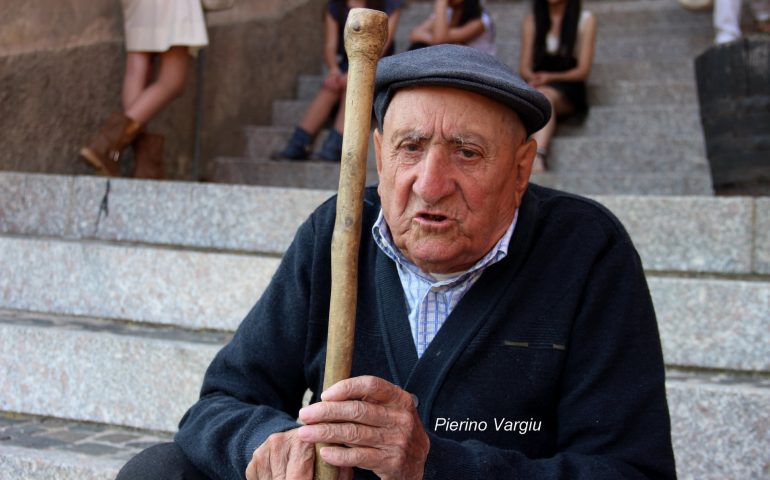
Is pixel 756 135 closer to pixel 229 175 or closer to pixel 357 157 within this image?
pixel 357 157

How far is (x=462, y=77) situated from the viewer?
1.81 m

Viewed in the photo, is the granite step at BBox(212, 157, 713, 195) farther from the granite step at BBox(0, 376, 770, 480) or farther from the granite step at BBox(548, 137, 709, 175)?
the granite step at BBox(0, 376, 770, 480)

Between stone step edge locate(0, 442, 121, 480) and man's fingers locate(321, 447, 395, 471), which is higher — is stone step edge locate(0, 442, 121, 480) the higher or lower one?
the lower one

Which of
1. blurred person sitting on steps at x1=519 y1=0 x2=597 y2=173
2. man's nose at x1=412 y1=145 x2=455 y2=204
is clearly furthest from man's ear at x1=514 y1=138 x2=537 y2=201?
blurred person sitting on steps at x1=519 y1=0 x2=597 y2=173

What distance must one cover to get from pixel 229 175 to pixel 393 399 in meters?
4.53

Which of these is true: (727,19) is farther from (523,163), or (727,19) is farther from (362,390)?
(362,390)

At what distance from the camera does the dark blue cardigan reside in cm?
182

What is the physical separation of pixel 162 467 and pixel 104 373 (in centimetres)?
128

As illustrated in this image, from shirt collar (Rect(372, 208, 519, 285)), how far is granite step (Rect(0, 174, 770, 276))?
151cm

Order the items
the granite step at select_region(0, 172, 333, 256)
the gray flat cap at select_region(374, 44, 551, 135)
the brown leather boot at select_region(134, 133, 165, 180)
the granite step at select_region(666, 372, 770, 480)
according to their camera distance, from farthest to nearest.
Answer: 1. the brown leather boot at select_region(134, 133, 165, 180)
2. the granite step at select_region(0, 172, 333, 256)
3. the granite step at select_region(666, 372, 770, 480)
4. the gray flat cap at select_region(374, 44, 551, 135)

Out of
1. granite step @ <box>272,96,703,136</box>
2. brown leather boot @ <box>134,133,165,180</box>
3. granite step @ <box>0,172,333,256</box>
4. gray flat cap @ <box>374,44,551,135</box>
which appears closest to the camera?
gray flat cap @ <box>374,44,551,135</box>

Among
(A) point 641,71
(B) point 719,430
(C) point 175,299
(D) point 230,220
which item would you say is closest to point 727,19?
(A) point 641,71

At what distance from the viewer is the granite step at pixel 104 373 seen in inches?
121

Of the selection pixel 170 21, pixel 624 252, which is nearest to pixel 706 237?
pixel 624 252
